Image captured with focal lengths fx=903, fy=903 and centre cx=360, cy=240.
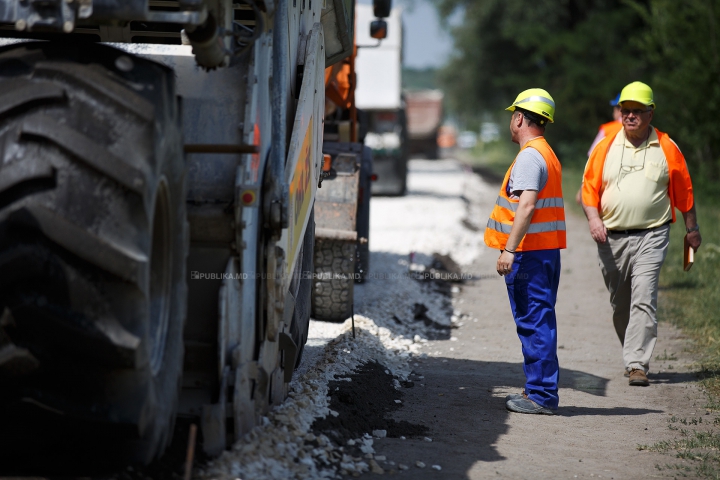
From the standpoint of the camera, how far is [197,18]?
9.96 feet

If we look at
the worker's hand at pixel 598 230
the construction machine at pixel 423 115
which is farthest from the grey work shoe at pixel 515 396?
the construction machine at pixel 423 115

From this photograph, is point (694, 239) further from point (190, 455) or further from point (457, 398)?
point (190, 455)

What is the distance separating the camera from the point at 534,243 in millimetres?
5238

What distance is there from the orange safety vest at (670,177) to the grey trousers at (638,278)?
0.23 metres

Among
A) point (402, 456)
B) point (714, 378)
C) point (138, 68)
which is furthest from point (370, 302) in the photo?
point (138, 68)

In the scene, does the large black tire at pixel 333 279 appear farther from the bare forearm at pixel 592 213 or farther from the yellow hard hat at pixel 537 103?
the yellow hard hat at pixel 537 103

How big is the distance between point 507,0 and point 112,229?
32401 millimetres

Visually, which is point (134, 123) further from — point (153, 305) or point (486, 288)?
point (486, 288)

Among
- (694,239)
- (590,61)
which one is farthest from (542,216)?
(590,61)

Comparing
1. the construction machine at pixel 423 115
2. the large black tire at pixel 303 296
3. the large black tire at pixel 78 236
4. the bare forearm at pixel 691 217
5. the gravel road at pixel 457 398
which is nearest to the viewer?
the large black tire at pixel 78 236

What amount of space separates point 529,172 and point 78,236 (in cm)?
307

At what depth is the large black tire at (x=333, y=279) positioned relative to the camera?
7289 mm

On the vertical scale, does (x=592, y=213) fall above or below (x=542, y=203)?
below

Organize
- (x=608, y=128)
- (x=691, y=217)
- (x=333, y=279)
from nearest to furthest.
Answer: (x=691, y=217)
(x=333, y=279)
(x=608, y=128)
